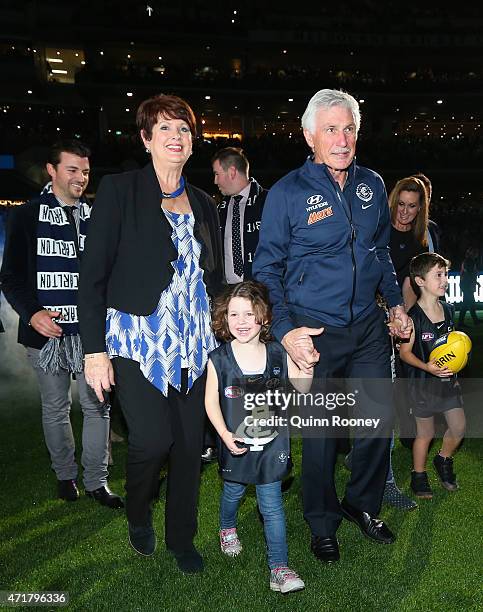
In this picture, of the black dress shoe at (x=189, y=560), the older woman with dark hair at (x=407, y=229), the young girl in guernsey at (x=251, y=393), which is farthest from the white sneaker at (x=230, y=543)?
the older woman with dark hair at (x=407, y=229)

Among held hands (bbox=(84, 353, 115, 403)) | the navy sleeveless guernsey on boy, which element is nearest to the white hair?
the navy sleeveless guernsey on boy

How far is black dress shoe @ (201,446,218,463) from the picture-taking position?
4.68 metres

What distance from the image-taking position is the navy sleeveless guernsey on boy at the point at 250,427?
291 cm

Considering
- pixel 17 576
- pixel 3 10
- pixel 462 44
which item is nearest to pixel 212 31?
pixel 3 10

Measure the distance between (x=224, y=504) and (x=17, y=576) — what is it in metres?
1.06

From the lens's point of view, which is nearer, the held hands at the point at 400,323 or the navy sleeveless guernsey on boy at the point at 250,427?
the navy sleeveless guernsey on boy at the point at 250,427

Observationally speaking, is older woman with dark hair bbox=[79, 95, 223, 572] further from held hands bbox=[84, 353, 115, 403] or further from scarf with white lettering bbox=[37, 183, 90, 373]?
scarf with white lettering bbox=[37, 183, 90, 373]

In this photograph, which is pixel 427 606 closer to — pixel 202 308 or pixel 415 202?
pixel 202 308

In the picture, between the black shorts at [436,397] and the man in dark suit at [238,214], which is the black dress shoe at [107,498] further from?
the man in dark suit at [238,214]

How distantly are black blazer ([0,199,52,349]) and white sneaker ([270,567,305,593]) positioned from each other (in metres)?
1.98

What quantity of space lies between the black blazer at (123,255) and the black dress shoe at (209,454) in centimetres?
219

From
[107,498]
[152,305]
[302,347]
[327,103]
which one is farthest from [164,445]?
[327,103]

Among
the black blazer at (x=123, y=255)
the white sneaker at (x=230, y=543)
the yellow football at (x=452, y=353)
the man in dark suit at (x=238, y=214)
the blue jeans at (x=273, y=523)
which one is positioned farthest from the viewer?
the man in dark suit at (x=238, y=214)

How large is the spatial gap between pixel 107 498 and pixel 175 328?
1528mm
